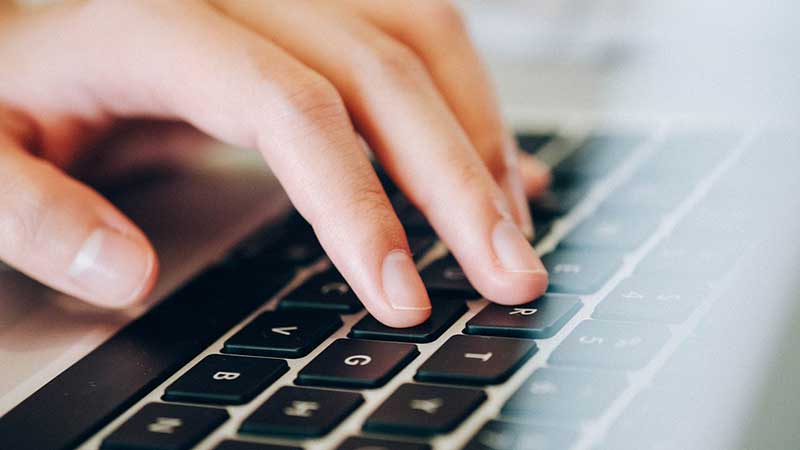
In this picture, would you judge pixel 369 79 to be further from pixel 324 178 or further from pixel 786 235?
pixel 786 235

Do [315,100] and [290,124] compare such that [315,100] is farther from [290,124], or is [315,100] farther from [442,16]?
[442,16]

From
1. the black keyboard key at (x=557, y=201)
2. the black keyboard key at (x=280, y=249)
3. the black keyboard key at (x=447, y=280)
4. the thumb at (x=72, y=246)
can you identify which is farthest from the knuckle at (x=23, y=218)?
the black keyboard key at (x=557, y=201)

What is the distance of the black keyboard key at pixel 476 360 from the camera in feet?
1.30

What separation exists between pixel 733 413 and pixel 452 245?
0.21 metres

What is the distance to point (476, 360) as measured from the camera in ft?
1.36

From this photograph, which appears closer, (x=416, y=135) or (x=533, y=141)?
(x=416, y=135)

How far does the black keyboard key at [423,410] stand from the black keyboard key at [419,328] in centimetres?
6

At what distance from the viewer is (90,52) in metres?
0.63

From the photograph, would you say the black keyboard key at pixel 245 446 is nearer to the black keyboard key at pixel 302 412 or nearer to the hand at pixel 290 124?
the black keyboard key at pixel 302 412

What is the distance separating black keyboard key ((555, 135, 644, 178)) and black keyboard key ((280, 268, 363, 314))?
0.25 meters

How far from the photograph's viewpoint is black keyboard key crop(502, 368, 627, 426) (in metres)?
0.36

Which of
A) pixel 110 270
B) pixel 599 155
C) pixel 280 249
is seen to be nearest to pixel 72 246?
pixel 110 270

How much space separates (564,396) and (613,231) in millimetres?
219

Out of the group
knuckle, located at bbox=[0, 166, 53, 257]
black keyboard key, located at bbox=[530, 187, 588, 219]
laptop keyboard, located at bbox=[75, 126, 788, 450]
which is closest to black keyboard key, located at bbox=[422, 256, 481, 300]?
laptop keyboard, located at bbox=[75, 126, 788, 450]
